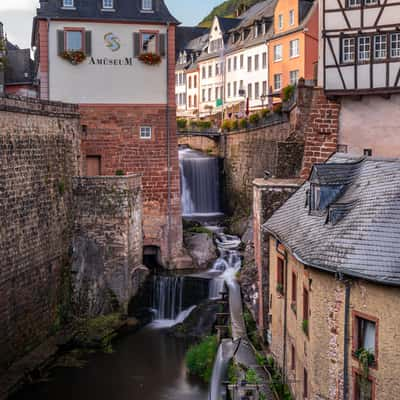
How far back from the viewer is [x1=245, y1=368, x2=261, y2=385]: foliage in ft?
53.2

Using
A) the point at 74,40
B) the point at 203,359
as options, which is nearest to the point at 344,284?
the point at 203,359

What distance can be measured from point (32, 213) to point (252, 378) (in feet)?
30.1

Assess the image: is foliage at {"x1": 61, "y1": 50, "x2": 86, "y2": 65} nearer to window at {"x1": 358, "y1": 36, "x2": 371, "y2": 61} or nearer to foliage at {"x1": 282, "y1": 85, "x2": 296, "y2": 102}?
foliage at {"x1": 282, "y1": 85, "x2": 296, "y2": 102}

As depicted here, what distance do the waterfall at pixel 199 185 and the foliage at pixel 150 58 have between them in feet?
31.1

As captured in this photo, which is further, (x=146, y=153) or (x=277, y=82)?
(x=277, y=82)

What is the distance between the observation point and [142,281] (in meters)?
26.8

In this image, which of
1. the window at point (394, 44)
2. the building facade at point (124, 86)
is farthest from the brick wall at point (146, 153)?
the window at point (394, 44)

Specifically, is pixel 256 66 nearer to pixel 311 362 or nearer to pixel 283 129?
pixel 283 129

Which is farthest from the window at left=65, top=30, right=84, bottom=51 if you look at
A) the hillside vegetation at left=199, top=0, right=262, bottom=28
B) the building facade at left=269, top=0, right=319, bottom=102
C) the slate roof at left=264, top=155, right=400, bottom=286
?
the hillside vegetation at left=199, top=0, right=262, bottom=28

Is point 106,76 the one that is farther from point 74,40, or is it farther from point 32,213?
point 32,213

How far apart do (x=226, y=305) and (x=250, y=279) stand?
4.19 feet

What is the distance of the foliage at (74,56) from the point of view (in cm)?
2759

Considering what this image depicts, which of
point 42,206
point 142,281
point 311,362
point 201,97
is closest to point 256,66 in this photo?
point 201,97

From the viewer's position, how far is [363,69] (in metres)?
23.1
